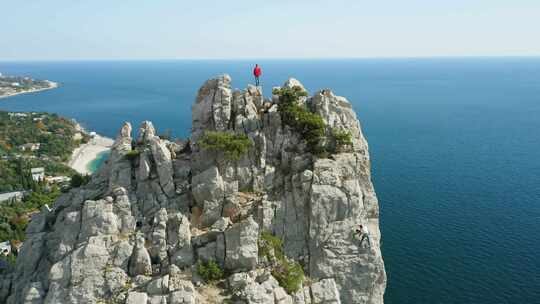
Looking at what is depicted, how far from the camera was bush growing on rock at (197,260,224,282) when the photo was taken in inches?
1128

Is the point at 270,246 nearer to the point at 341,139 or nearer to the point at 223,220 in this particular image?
the point at 223,220

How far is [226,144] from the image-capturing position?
1323 inches

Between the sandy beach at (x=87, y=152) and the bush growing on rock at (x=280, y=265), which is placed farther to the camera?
the sandy beach at (x=87, y=152)

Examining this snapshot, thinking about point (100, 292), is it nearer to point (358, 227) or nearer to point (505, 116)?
point (358, 227)

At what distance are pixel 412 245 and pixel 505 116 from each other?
12828 cm

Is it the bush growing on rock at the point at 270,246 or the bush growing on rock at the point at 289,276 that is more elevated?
the bush growing on rock at the point at 270,246

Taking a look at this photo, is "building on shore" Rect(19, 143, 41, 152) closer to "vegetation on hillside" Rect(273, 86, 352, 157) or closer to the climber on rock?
"vegetation on hillside" Rect(273, 86, 352, 157)

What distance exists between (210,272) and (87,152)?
134 meters

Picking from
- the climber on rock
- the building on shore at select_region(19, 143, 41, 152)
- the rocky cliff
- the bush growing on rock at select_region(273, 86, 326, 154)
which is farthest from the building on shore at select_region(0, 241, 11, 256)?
the building on shore at select_region(19, 143, 41, 152)

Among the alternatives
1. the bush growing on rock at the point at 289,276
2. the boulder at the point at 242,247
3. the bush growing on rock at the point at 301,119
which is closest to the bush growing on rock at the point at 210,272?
the boulder at the point at 242,247

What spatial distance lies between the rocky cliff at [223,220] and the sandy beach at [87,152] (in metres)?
99.0

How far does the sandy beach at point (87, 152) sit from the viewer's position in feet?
439

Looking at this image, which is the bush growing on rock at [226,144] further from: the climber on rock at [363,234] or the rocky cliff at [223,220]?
the climber on rock at [363,234]

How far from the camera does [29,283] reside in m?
32.1
